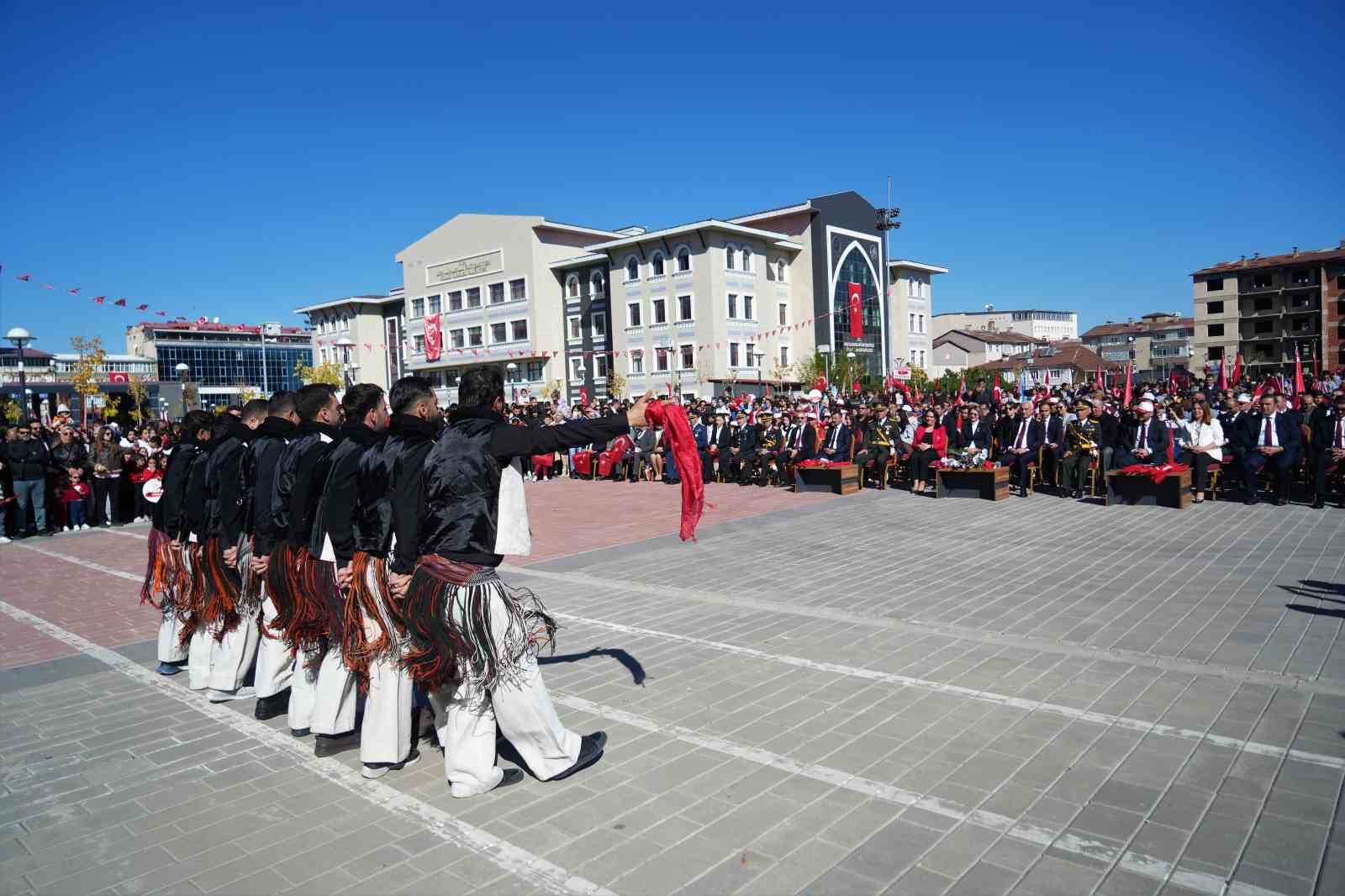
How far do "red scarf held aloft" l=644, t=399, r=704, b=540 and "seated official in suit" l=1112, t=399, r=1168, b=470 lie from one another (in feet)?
38.1

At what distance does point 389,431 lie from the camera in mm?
4402

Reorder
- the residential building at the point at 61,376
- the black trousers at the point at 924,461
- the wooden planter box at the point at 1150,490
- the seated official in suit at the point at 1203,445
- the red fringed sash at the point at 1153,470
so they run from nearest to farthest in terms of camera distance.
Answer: the wooden planter box at the point at 1150,490 → the red fringed sash at the point at 1153,470 → the seated official in suit at the point at 1203,445 → the black trousers at the point at 924,461 → the residential building at the point at 61,376

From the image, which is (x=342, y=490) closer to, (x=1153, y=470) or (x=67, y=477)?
(x=1153, y=470)

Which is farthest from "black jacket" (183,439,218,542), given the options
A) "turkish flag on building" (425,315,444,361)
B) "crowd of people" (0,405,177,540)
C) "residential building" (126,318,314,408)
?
"residential building" (126,318,314,408)

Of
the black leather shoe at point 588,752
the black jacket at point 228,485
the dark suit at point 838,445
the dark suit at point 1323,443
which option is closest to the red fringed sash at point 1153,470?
the dark suit at point 1323,443

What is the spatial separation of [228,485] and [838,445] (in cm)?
1341

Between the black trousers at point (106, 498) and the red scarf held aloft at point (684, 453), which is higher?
the red scarf held aloft at point (684, 453)

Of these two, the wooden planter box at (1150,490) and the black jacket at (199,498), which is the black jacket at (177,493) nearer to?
the black jacket at (199,498)

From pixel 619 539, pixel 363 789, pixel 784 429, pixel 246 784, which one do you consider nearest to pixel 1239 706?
pixel 363 789

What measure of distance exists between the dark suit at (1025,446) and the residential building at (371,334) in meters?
66.2

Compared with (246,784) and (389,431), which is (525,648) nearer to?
(389,431)

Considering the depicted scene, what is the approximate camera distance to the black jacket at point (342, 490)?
4.42m

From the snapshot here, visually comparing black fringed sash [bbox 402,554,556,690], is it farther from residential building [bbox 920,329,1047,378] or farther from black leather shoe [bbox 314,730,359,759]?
residential building [bbox 920,329,1047,378]

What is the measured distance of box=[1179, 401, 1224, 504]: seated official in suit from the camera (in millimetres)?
13570
